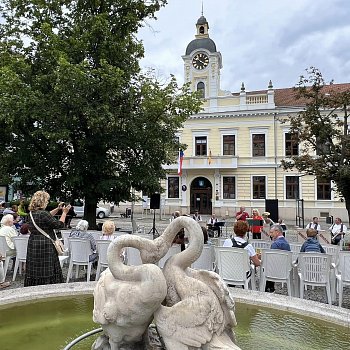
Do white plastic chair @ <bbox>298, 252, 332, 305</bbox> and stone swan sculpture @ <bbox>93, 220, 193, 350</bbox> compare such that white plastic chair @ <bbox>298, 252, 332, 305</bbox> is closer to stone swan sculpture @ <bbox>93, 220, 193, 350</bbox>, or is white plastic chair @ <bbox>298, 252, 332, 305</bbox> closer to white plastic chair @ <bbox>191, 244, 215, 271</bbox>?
white plastic chair @ <bbox>191, 244, 215, 271</bbox>

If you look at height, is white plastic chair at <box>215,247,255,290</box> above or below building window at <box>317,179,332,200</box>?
below

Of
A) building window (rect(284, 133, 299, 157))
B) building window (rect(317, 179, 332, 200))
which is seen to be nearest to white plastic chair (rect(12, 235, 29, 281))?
building window (rect(284, 133, 299, 157))

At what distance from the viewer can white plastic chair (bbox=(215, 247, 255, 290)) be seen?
19.7 feet

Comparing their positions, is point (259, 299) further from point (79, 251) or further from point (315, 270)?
point (79, 251)

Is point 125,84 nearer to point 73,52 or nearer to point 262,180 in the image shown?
point 73,52

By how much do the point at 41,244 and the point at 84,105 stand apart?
7497 millimetres

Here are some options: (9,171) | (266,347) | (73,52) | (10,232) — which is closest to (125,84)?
(73,52)

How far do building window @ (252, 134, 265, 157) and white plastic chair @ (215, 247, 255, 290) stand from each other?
28.0 m

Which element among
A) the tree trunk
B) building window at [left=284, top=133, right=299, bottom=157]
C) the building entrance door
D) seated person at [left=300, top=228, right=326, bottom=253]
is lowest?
seated person at [left=300, top=228, right=326, bottom=253]

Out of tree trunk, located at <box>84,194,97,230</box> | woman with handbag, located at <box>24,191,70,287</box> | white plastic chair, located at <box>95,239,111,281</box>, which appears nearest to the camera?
woman with handbag, located at <box>24,191,70,287</box>

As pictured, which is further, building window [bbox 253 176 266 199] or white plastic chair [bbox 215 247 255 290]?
building window [bbox 253 176 266 199]

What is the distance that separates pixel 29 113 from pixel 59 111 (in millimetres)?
931

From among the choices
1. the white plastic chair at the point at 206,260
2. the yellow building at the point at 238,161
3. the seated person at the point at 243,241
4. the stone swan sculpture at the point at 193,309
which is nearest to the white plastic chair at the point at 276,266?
the seated person at the point at 243,241

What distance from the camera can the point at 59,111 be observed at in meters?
12.2
